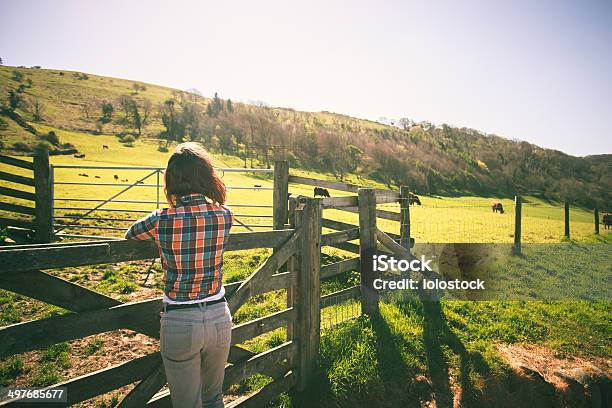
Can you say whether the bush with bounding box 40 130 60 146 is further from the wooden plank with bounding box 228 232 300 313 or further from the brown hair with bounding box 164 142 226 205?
the brown hair with bounding box 164 142 226 205

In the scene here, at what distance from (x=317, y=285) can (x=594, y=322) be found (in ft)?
18.4

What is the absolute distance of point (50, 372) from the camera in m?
4.21

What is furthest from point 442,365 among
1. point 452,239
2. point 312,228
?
point 452,239

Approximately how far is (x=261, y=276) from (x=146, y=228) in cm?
141

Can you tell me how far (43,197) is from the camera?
935 cm

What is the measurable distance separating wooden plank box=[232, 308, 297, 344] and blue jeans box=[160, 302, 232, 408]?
3.11 feet

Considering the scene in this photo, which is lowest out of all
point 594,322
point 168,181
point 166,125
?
point 594,322

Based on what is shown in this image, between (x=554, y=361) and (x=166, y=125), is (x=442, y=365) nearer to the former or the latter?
(x=554, y=361)

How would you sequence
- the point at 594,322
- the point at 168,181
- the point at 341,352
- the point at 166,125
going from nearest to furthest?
the point at 168,181 → the point at 341,352 → the point at 594,322 → the point at 166,125

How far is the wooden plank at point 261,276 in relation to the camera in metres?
3.13

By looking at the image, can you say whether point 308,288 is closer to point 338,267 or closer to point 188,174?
point 338,267

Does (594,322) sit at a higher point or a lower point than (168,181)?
lower

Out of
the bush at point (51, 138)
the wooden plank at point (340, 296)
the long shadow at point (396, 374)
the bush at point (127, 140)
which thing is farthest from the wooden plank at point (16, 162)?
the bush at point (127, 140)

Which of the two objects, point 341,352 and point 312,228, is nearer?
point 312,228
